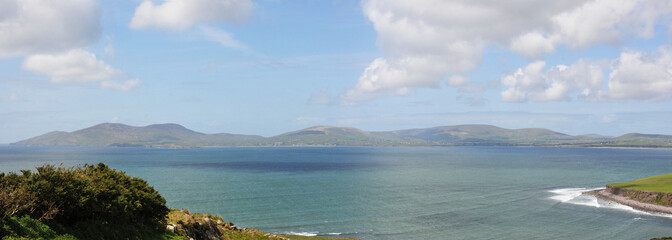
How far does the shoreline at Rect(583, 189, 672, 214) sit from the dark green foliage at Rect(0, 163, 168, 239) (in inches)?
3840

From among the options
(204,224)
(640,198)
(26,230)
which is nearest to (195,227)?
(204,224)

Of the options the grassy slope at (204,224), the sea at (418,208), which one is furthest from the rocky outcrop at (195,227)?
the sea at (418,208)

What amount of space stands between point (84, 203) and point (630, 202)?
108 m

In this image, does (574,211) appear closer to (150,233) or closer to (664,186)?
(664,186)

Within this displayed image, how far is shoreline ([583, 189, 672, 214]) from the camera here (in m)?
84.8

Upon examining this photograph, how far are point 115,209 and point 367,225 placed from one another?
4914 cm

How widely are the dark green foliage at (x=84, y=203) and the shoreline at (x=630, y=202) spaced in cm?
9753

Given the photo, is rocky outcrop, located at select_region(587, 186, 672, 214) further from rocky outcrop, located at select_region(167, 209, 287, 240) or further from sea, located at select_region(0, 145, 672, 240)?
rocky outcrop, located at select_region(167, 209, 287, 240)

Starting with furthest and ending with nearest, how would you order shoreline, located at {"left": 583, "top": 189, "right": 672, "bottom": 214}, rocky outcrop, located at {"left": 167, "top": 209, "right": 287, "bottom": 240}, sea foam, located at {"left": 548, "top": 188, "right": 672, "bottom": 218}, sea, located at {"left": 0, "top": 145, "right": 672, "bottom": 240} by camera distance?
sea foam, located at {"left": 548, "top": 188, "right": 672, "bottom": 218}, shoreline, located at {"left": 583, "top": 189, "right": 672, "bottom": 214}, sea, located at {"left": 0, "top": 145, "right": 672, "bottom": 240}, rocky outcrop, located at {"left": 167, "top": 209, "right": 287, "bottom": 240}

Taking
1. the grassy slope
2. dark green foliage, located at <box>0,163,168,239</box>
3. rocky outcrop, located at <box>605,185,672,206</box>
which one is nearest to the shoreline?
rocky outcrop, located at <box>605,185,672,206</box>

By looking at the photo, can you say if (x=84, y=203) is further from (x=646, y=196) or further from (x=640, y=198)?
(x=646, y=196)

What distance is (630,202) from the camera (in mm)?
93188

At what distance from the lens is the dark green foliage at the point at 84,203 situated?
78.8 feet

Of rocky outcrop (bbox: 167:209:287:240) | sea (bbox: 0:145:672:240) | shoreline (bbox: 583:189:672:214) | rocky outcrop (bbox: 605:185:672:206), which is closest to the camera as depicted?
rocky outcrop (bbox: 167:209:287:240)
